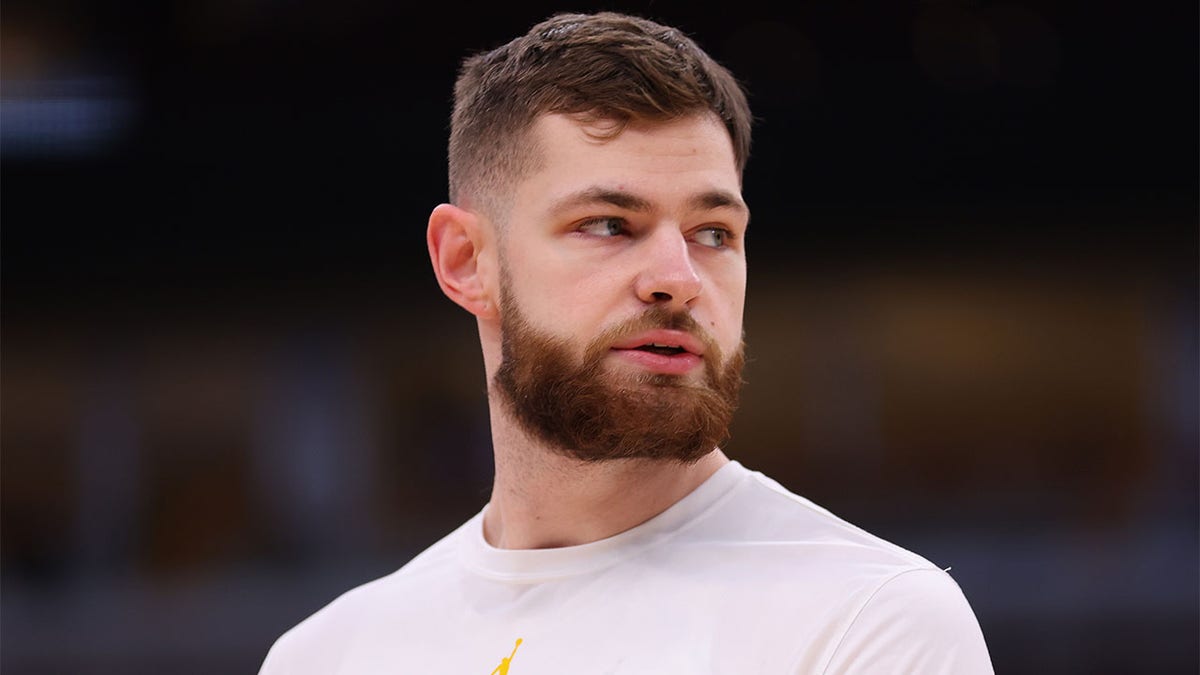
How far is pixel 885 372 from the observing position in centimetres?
490

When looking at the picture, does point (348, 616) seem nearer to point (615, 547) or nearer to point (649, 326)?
point (615, 547)

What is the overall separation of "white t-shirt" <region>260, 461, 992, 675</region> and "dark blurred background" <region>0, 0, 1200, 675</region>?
2871 mm

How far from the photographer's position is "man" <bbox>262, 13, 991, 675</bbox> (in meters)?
1.31

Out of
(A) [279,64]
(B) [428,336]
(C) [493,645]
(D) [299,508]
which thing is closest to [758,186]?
(B) [428,336]

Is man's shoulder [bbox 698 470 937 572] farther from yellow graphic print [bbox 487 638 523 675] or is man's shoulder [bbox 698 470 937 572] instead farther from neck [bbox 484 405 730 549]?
yellow graphic print [bbox 487 638 523 675]

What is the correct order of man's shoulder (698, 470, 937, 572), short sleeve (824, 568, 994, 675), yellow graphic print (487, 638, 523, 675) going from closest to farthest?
short sleeve (824, 568, 994, 675), man's shoulder (698, 470, 937, 572), yellow graphic print (487, 638, 523, 675)

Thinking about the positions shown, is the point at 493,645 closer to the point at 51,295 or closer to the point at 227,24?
the point at 227,24

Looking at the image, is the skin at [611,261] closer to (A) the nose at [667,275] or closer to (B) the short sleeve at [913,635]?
(A) the nose at [667,275]

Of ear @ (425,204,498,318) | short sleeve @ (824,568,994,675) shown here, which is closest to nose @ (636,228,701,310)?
ear @ (425,204,498,318)

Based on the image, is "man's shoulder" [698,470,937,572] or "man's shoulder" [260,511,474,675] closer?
"man's shoulder" [698,470,937,572]

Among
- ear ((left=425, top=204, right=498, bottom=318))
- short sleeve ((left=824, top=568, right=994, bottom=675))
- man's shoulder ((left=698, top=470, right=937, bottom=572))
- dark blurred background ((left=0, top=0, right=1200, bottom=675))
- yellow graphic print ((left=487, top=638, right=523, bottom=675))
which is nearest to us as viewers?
short sleeve ((left=824, top=568, right=994, bottom=675))

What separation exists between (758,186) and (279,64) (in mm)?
1775

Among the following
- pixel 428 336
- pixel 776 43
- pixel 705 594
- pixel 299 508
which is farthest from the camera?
pixel 428 336

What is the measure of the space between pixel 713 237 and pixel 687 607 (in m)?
0.42
